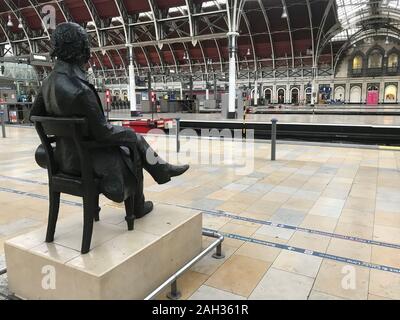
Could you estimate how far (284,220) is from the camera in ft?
13.0

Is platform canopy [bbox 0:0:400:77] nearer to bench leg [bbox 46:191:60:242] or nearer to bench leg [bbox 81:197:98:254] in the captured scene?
bench leg [bbox 46:191:60:242]

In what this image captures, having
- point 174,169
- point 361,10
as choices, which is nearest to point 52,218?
point 174,169

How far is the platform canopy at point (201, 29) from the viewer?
2239 cm

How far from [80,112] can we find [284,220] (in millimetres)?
A: 2782

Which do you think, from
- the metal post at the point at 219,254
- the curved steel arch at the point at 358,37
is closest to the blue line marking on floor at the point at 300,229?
the metal post at the point at 219,254

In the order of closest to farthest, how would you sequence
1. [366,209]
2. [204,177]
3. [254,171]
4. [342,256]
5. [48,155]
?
[48,155]
[342,256]
[366,209]
[204,177]
[254,171]

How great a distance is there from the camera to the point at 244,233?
3572mm

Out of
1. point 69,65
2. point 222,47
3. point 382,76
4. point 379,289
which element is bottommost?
point 379,289

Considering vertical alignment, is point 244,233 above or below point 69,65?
below

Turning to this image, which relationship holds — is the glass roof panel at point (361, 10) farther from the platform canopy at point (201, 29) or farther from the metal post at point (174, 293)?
the metal post at point (174, 293)

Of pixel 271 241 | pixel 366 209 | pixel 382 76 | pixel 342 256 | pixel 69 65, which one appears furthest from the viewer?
pixel 382 76
